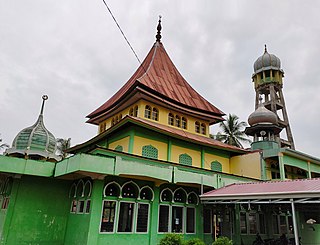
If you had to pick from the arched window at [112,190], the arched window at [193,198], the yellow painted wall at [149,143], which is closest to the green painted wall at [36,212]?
the arched window at [112,190]

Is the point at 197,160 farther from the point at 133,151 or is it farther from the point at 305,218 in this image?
the point at 305,218

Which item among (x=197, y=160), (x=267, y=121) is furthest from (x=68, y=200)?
(x=267, y=121)

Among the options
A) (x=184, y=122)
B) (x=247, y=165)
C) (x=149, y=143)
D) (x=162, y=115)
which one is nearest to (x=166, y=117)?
(x=162, y=115)

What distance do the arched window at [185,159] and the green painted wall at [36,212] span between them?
21.8 feet

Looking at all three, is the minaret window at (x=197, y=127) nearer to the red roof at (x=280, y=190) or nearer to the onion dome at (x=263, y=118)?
the onion dome at (x=263, y=118)

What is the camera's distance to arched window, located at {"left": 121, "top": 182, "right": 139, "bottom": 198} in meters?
12.1

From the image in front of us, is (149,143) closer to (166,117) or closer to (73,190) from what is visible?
(166,117)

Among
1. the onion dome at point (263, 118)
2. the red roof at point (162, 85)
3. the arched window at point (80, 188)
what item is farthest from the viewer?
the onion dome at point (263, 118)

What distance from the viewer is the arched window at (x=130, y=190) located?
12.1 m

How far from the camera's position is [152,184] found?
12.8m

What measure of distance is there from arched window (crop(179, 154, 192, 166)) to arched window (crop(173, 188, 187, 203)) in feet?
7.28

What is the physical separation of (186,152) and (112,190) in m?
5.89

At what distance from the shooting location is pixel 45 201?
12.5 metres

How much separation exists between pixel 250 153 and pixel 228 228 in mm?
5763
